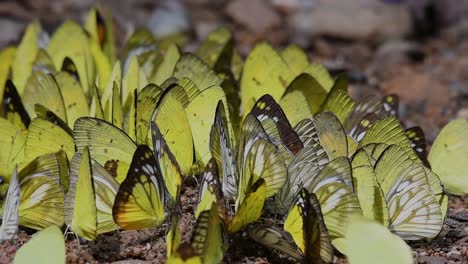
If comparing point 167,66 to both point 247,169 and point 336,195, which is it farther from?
point 336,195

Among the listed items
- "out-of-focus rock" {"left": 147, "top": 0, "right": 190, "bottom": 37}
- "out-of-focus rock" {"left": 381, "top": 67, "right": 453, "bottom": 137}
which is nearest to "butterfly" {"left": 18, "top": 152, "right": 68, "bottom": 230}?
"out-of-focus rock" {"left": 381, "top": 67, "right": 453, "bottom": 137}

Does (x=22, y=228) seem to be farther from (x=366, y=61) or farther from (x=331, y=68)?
(x=366, y=61)

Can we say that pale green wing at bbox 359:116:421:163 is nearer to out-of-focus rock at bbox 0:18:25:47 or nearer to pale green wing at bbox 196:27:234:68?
pale green wing at bbox 196:27:234:68

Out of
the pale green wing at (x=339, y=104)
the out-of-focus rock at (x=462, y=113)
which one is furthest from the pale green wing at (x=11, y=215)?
the out-of-focus rock at (x=462, y=113)

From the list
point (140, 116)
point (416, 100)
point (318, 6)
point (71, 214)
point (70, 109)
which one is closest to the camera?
point (71, 214)

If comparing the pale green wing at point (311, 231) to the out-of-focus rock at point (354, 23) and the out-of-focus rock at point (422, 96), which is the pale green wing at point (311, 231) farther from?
the out-of-focus rock at point (354, 23)

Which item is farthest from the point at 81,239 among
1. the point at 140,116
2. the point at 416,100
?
the point at 416,100
